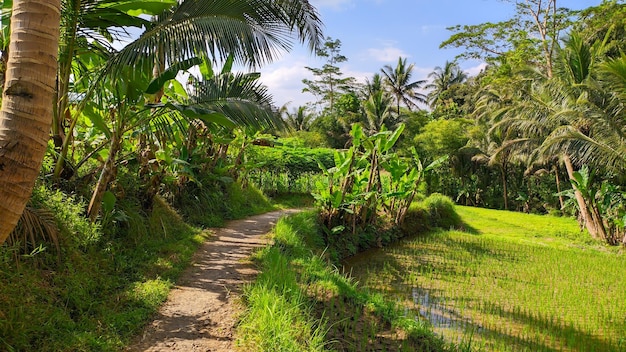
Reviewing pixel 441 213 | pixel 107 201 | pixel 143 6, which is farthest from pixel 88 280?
pixel 441 213

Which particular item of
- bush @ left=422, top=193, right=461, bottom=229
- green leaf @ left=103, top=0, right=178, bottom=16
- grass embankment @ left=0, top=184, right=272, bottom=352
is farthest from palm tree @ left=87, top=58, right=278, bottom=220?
bush @ left=422, top=193, right=461, bottom=229

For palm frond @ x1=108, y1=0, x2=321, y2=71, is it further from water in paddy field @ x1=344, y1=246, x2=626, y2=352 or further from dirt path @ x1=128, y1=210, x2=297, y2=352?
water in paddy field @ x1=344, y1=246, x2=626, y2=352

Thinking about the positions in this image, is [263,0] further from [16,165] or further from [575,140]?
[575,140]

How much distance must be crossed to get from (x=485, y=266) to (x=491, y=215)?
8326 mm

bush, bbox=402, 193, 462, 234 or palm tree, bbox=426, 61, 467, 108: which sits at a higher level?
palm tree, bbox=426, 61, 467, 108

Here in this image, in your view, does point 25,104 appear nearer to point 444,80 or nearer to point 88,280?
point 88,280

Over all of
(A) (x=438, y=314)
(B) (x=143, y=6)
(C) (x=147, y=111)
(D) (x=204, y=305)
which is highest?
(B) (x=143, y=6)

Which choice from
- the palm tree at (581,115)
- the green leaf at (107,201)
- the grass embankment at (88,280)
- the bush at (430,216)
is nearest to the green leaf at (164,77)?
the green leaf at (107,201)

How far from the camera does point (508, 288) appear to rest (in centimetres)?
604

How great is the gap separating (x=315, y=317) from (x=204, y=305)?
108 centimetres

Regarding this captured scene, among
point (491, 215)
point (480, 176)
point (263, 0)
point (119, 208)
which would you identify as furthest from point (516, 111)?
point (119, 208)

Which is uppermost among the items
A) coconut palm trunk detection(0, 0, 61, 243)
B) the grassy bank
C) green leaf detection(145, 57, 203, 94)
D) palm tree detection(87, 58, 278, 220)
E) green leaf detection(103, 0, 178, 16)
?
green leaf detection(103, 0, 178, 16)

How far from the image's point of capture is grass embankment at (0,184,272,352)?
2.62m

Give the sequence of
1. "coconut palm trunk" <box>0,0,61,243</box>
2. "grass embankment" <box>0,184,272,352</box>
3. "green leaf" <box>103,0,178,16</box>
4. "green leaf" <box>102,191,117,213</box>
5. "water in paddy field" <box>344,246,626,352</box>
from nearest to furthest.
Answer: "coconut palm trunk" <box>0,0,61,243</box>
"grass embankment" <box>0,184,272,352</box>
"green leaf" <box>103,0,178,16</box>
"water in paddy field" <box>344,246,626,352</box>
"green leaf" <box>102,191,117,213</box>
